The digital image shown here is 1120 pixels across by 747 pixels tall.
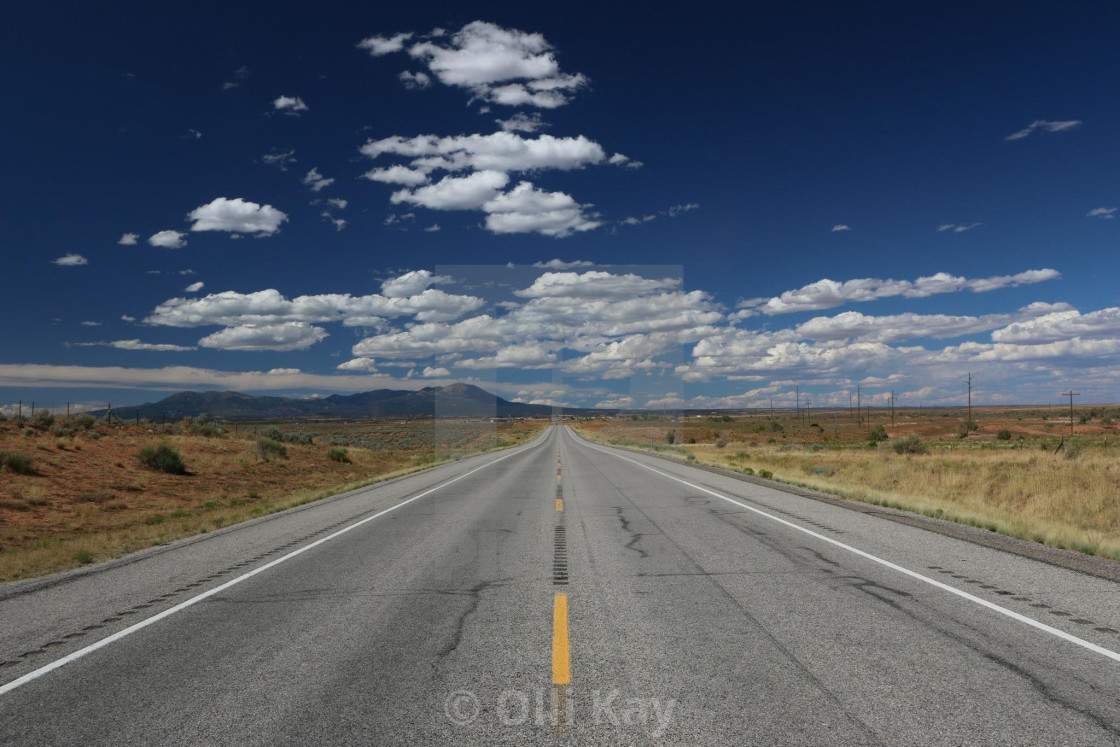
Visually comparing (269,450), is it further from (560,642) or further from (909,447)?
(909,447)

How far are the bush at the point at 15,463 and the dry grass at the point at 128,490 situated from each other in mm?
341

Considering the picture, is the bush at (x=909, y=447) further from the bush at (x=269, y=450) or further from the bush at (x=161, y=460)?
the bush at (x=161, y=460)

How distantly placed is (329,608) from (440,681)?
8.46 feet

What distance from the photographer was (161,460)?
31.2 metres

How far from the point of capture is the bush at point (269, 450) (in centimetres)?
4003

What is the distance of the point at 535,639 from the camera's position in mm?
5609

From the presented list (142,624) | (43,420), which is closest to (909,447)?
(142,624)

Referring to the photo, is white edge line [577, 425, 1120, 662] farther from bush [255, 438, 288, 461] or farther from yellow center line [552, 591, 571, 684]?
bush [255, 438, 288, 461]

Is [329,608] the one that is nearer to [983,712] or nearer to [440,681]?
[440,681]

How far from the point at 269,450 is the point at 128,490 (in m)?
15.4

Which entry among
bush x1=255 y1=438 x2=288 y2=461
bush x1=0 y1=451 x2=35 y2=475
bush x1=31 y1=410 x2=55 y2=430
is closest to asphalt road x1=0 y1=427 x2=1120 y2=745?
bush x1=0 y1=451 x2=35 y2=475

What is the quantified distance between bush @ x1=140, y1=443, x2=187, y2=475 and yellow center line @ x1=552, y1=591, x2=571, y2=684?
3035 cm

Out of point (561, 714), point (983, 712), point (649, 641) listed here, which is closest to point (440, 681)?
point (561, 714)

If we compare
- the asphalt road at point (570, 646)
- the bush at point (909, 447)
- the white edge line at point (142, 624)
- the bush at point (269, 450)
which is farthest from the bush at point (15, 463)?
the bush at point (909, 447)
